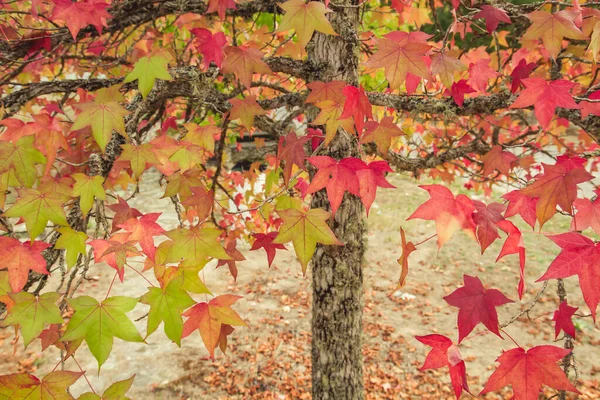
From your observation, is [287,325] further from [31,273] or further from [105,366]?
[31,273]

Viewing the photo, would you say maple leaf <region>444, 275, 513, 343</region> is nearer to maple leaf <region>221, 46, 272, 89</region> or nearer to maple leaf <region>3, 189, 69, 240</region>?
maple leaf <region>221, 46, 272, 89</region>

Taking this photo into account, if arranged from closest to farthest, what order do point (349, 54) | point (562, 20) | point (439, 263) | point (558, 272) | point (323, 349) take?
1. point (558, 272)
2. point (562, 20)
3. point (349, 54)
4. point (323, 349)
5. point (439, 263)

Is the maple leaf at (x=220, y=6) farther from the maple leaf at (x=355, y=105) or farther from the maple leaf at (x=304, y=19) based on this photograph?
the maple leaf at (x=355, y=105)

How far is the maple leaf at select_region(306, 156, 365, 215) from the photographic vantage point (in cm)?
129

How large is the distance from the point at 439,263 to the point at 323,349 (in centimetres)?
400

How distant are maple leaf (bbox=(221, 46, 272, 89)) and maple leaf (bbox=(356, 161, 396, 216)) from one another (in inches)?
22.9

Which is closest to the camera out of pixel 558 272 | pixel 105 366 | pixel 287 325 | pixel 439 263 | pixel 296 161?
pixel 558 272

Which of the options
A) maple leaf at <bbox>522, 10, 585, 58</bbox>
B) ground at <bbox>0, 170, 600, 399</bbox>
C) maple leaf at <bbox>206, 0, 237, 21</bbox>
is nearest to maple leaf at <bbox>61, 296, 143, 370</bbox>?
maple leaf at <bbox>206, 0, 237, 21</bbox>

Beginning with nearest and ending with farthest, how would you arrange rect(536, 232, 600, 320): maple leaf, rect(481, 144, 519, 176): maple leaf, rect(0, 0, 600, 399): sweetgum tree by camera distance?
rect(536, 232, 600, 320): maple leaf
rect(0, 0, 600, 399): sweetgum tree
rect(481, 144, 519, 176): maple leaf

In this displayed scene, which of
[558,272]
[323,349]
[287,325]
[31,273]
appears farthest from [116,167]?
[287,325]

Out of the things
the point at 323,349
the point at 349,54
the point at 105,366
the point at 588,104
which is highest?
the point at 349,54

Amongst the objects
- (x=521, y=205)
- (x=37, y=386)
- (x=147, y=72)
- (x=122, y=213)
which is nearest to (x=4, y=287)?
(x=37, y=386)

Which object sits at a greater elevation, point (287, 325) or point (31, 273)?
point (31, 273)

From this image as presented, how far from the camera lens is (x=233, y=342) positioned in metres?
4.08
